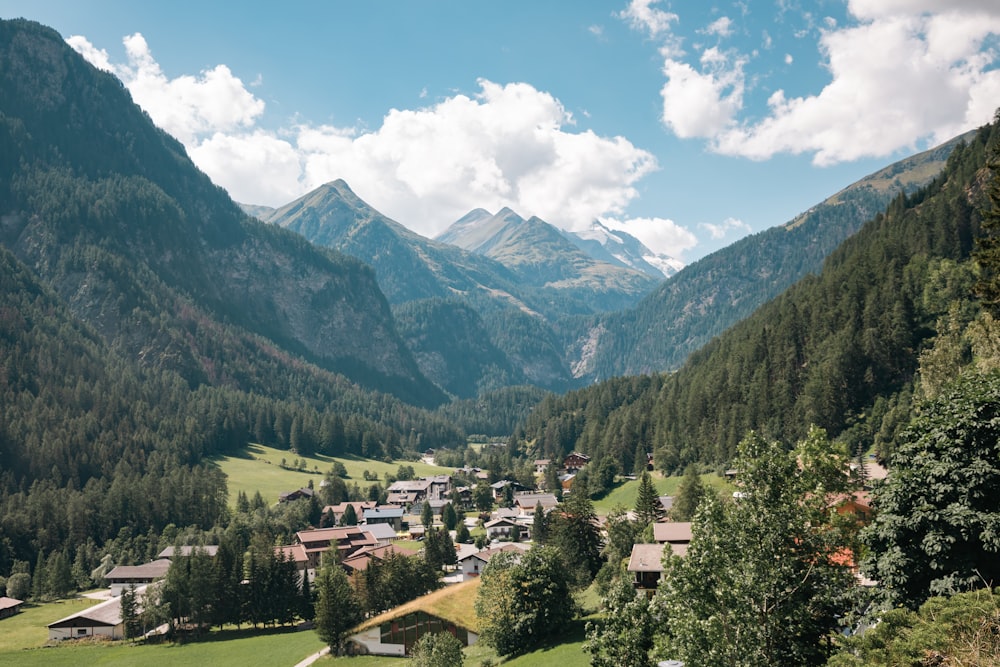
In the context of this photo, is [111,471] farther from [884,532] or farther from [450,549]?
[884,532]

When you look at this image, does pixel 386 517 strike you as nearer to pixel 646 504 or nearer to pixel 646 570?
pixel 646 504

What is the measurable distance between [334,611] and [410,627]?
8310 millimetres

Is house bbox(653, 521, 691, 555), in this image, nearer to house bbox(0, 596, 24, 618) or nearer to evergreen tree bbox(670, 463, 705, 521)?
evergreen tree bbox(670, 463, 705, 521)

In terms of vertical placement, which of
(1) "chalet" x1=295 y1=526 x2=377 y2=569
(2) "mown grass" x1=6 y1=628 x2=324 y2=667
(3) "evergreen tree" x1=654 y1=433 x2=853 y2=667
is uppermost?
(3) "evergreen tree" x1=654 y1=433 x2=853 y2=667

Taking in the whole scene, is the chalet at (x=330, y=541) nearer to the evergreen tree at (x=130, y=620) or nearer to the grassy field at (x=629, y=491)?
the evergreen tree at (x=130, y=620)

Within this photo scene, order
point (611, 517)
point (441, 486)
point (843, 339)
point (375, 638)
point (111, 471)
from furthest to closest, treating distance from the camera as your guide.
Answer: point (441, 486) < point (111, 471) < point (843, 339) < point (611, 517) < point (375, 638)

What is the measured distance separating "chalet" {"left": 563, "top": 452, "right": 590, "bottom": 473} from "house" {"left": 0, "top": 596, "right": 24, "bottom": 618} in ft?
388

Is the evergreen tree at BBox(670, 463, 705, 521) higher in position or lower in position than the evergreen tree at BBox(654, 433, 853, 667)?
lower

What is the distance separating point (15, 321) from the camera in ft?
649

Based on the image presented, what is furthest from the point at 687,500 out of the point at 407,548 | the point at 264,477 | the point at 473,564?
the point at 264,477

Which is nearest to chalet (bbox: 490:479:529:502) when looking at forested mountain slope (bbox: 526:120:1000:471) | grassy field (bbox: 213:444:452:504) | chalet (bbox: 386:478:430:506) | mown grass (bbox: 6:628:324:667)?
chalet (bbox: 386:478:430:506)

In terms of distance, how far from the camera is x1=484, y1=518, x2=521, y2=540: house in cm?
11756

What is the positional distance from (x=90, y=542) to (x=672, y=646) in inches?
4849

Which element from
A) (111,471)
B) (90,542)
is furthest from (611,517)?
(111,471)
